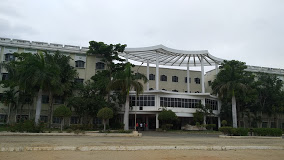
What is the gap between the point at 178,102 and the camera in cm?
3659

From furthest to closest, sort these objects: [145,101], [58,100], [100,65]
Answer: [100,65] → [58,100] → [145,101]

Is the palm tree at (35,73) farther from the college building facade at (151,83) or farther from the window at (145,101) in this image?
the window at (145,101)

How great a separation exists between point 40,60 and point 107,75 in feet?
40.4

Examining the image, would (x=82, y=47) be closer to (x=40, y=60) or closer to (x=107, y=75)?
(x=107, y=75)

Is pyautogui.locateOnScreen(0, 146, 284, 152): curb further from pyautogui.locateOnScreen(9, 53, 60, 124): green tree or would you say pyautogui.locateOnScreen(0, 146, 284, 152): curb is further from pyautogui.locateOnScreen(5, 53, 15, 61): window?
pyautogui.locateOnScreen(5, 53, 15, 61): window

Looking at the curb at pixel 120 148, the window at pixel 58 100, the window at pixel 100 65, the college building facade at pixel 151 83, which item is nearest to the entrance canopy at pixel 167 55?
the college building facade at pixel 151 83

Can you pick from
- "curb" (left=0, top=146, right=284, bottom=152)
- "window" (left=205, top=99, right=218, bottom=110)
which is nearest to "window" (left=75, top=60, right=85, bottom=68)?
"window" (left=205, top=99, right=218, bottom=110)

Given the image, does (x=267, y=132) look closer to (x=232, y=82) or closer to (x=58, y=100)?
(x=232, y=82)

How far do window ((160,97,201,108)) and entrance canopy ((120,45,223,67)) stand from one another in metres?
6.95

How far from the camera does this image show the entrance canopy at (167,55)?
124ft

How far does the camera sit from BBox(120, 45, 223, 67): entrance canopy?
37.9 m

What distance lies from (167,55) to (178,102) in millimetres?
8691

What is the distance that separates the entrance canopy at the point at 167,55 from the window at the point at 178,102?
6.95 metres

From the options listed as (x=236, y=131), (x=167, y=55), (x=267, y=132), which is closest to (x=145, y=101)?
(x=167, y=55)
